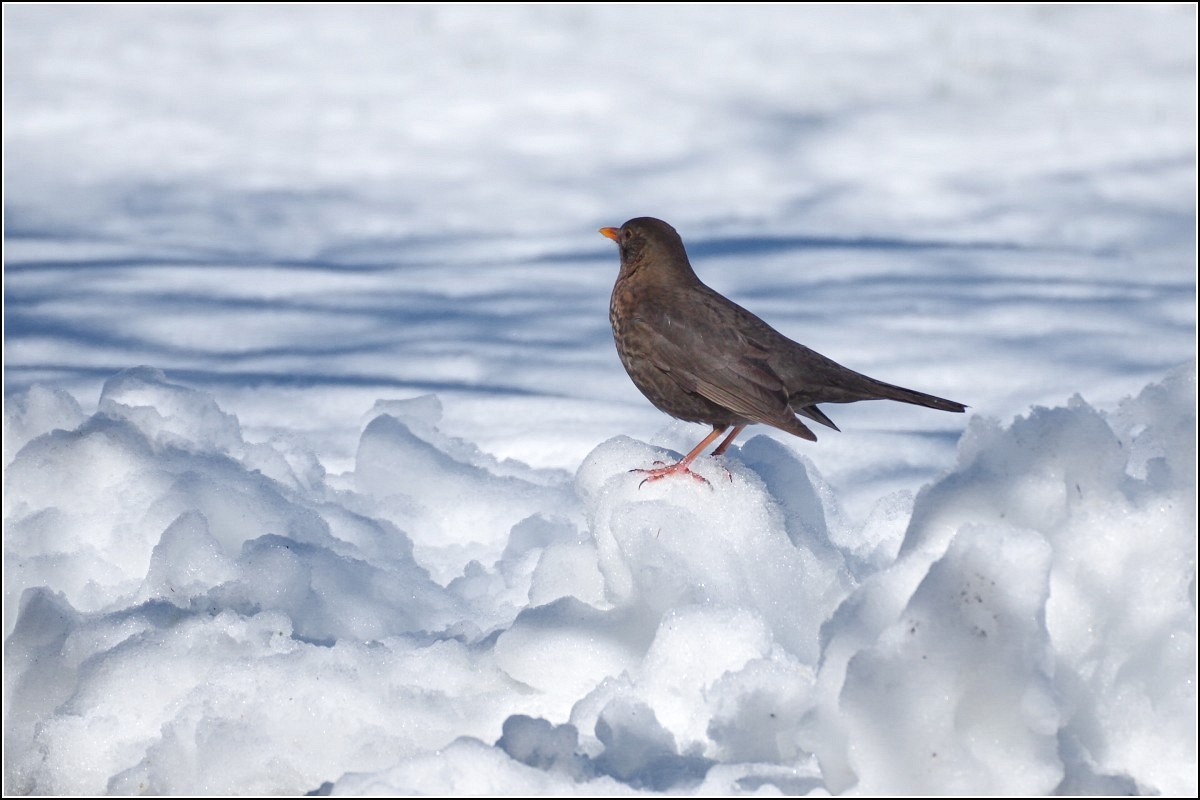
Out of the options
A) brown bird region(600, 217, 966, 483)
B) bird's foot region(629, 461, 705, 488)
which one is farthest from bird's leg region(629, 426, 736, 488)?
brown bird region(600, 217, 966, 483)

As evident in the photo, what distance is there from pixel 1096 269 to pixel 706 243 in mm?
1769

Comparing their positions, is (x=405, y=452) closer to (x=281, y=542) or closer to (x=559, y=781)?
(x=281, y=542)

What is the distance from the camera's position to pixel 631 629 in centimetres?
243

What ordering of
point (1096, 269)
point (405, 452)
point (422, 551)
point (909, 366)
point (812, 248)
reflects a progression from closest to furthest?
point (422, 551)
point (405, 452)
point (909, 366)
point (1096, 269)
point (812, 248)

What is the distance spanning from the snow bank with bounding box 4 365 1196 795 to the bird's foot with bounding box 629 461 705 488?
0.05 m

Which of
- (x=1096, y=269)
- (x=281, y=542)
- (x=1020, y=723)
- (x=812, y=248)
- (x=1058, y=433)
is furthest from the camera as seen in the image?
(x=812, y=248)

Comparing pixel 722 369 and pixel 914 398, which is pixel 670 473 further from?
pixel 914 398

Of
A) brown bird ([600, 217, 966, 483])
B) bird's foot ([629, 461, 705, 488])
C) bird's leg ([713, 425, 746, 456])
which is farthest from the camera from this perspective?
bird's leg ([713, 425, 746, 456])

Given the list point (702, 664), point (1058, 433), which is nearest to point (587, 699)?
point (702, 664)

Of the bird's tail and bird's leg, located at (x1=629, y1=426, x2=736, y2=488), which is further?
the bird's tail

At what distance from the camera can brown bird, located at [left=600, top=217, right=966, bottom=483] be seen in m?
3.25

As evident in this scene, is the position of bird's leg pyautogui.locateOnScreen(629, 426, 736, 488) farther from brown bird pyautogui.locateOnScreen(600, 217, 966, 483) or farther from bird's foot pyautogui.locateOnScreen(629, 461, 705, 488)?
brown bird pyautogui.locateOnScreen(600, 217, 966, 483)

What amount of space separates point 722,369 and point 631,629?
0.98 metres

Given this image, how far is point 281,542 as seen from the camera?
2.77 m
